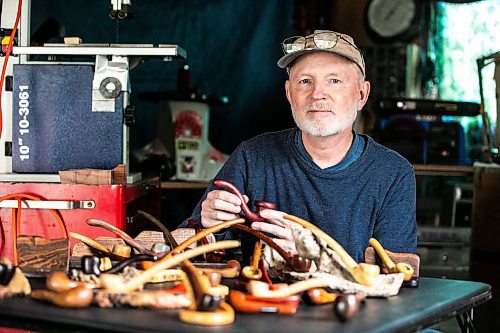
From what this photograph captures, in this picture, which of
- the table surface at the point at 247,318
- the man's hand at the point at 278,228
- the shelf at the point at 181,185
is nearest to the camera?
the table surface at the point at 247,318

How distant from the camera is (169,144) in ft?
16.6

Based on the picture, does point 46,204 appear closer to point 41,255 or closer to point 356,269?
point 41,255

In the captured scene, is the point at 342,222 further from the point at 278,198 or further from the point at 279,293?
the point at 279,293

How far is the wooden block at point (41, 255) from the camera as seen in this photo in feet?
5.76

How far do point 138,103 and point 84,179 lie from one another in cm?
292

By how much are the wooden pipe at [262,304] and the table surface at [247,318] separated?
10 mm

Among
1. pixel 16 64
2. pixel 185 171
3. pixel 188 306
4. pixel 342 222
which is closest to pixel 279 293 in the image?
pixel 188 306

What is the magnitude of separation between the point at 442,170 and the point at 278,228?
11.6 ft

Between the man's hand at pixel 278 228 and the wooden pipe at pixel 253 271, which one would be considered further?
the man's hand at pixel 278 228

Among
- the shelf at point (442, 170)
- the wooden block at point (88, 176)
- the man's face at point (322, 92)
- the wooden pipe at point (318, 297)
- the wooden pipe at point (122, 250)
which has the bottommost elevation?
the wooden pipe at point (318, 297)

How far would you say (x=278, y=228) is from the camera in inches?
76.6

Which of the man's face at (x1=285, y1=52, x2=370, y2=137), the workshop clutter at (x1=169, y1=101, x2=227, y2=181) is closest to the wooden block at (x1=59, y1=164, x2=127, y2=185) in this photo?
the man's face at (x1=285, y1=52, x2=370, y2=137)

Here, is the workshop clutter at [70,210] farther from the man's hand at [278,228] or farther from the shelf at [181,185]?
the shelf at [181,185]

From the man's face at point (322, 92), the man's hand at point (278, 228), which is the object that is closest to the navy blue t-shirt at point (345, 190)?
the man's face at point (322, 92)
